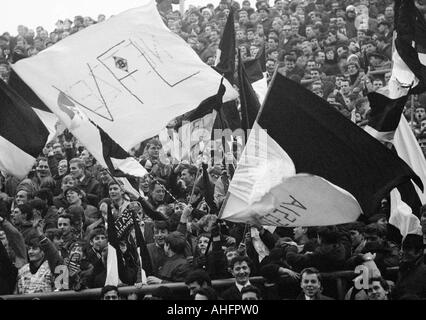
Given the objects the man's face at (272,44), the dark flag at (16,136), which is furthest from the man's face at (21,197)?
the man's face at (272,44)

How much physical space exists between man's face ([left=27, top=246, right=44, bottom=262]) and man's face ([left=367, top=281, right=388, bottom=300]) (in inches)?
151

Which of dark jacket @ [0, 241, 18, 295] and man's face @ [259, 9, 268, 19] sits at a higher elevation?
man's face @ [259, 9, 268, 19]

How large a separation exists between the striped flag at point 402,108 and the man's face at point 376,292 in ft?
3.65

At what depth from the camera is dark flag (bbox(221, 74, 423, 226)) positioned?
938 cm

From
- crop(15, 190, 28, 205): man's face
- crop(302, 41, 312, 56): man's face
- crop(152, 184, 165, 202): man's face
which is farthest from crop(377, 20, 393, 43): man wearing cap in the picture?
crop(15, 190, 28, 205): man's face

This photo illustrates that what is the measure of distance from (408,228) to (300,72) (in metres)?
7.28

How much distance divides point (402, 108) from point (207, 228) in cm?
243

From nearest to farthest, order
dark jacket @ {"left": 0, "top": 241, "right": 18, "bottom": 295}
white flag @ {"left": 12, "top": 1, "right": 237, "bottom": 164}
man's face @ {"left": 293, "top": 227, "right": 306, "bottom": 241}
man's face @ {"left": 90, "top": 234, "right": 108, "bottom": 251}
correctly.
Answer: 1. man's face @ {"left": 293, "top": 227, "right": 306, "bottom": 241}
2. dark jacket @ {"left": 0, "top": 241, "right": 18, "bottom": 295}
3. man's face @ {"left": 90, "top": 234, "right": 108, "bottom": 251}
4. white flag @ {"left": 12, "top": 1, "right": 237, "bottom": 164}

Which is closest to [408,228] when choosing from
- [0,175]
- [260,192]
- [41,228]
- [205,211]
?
[260,192]

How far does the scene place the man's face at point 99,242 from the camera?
37.6 ft

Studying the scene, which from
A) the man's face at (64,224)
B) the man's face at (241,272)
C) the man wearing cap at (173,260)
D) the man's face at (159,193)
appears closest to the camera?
the man's face at (241,272)

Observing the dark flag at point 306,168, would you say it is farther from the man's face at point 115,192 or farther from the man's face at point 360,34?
the man's face at point 360,34

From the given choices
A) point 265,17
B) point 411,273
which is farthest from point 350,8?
point 411,273

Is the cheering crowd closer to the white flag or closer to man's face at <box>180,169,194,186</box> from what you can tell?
man's face at <box>180,169,194,186</box>
